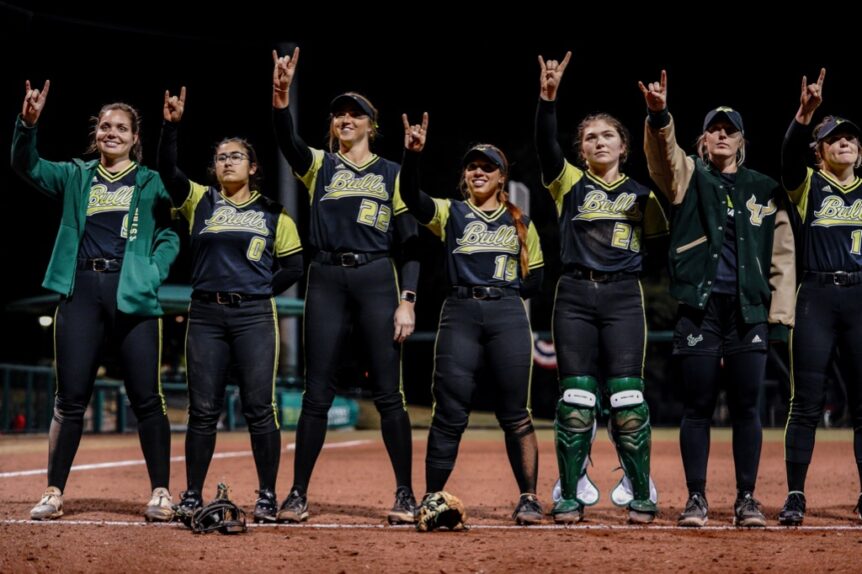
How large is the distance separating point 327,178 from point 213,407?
128 centimetres

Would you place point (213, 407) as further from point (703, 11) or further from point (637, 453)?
point (703, 11)

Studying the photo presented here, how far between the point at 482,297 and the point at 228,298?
126 cm

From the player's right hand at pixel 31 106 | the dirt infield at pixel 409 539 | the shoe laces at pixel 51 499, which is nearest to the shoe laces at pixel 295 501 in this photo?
the dirt infield at pixel 409 539

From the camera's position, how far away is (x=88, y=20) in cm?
2081

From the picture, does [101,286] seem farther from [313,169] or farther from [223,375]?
[313,169]

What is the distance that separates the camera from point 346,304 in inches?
216

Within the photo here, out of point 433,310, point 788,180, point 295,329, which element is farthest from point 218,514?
point 433,310

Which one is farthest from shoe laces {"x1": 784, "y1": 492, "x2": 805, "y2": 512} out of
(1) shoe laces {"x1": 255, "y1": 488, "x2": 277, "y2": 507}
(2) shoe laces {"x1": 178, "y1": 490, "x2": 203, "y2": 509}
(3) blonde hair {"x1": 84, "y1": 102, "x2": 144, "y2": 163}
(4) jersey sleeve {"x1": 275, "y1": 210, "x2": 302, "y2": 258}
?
(3) blonde hair {"x1": 84, "y1": 102, "x2": 144, "y2": 163}

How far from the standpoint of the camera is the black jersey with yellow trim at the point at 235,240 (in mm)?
5465

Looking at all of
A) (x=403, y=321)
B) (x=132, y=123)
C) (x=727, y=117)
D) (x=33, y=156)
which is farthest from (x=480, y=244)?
(x=33, y=156)

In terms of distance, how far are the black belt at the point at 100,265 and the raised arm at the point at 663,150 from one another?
2719 mm

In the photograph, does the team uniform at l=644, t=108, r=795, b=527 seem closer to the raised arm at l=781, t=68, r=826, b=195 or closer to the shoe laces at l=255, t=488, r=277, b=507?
the raised arm at l=781, t=68, r=826, b=195

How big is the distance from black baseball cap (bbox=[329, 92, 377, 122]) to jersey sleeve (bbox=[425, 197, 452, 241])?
58cm

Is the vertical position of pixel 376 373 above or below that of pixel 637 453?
above
